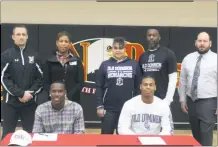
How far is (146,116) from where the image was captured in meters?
4.20

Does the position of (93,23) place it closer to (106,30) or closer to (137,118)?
(106,30)

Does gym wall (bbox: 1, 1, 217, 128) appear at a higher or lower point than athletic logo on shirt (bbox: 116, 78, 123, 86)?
higher

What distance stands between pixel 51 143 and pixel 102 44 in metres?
3.69

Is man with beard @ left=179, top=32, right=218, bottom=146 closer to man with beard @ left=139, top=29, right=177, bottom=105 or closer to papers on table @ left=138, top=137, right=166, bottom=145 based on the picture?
man with beard @ left=139, top=29, right=177, bottom=105

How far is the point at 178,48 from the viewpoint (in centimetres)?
682

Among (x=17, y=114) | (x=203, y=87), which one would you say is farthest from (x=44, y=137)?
(x=203, y=87)

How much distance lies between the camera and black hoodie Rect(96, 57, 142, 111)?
4.66 meters

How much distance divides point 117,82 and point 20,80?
1069 mm

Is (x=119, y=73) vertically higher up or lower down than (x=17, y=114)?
higher up

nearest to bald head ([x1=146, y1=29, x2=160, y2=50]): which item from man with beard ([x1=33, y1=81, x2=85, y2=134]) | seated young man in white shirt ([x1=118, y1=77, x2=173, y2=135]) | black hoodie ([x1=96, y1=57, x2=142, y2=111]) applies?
black hoodie ([x1=96, y1=57, x2=142, y2=111])

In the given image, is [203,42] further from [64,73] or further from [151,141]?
[151,141]

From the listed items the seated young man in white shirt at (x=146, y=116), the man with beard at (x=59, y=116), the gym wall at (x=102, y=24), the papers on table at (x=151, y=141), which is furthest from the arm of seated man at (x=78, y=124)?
the gym wall at (x=102, y=24)

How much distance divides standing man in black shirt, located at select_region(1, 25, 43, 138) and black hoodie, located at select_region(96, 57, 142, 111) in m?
0.70

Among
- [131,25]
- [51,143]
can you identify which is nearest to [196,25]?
[131,25]
